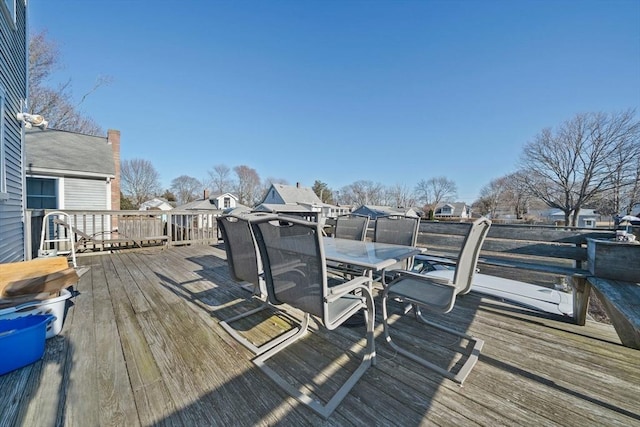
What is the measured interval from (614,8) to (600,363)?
11.2 meters

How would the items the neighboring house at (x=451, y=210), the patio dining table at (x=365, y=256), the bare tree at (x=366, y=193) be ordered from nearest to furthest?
the patio dining table at (x=365, y=256) → the neighboring house at (x=451, y=210) → the bare tree at (x=366, y=193)

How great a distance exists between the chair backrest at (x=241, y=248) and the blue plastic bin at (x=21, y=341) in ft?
4.35

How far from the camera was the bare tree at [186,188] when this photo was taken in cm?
3569

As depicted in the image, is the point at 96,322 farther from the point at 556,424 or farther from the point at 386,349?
the point at 556,424

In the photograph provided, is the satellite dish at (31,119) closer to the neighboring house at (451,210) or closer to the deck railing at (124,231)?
the deck railing at (124,231)

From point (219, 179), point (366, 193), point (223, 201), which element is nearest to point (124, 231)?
point (223, 201)

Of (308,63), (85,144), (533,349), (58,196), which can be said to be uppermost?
(308,63)

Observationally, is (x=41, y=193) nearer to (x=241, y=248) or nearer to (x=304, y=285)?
(x=241, y=248)

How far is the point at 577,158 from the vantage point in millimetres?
18953

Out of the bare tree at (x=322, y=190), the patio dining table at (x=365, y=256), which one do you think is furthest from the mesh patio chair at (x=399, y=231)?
the bare tree at (x=322, y=190)

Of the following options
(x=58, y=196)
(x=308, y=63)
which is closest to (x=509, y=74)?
(x=308, y=63)

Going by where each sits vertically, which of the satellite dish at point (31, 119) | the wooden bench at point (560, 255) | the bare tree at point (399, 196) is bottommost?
the wooden bench at point (560, 255)

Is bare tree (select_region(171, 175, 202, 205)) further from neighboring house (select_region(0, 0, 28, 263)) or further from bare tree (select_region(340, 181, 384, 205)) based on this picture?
neighboring house (select_region(0, 0, 28, 263))

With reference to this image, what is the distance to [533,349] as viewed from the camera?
1938mm
